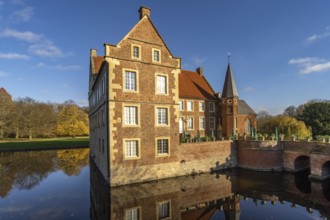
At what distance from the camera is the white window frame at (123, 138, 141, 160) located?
16.2 meters

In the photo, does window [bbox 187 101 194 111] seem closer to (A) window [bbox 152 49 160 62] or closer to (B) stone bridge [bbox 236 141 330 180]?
(B) stone bridge [bbox 236 141 330 180]

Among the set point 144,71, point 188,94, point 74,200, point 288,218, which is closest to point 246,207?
point 288,218

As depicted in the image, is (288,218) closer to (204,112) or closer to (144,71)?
(144,71)

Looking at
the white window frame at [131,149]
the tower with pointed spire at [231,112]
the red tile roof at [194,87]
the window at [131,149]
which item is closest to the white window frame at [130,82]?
the white window frame at [131,149]

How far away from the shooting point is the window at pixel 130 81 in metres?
16.7

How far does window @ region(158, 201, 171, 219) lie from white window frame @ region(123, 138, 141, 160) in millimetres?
4724

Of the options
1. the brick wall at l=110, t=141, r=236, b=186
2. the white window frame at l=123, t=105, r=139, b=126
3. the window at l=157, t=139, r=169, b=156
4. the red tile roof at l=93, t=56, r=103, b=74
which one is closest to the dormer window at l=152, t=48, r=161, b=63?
the white window frame at l=123, t=105, r=139, b=126

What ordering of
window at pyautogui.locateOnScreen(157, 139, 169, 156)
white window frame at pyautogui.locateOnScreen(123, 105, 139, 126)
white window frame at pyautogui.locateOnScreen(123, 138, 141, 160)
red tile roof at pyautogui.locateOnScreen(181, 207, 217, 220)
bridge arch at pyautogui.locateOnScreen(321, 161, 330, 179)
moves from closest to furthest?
red tile roof at pyautogui.locateOnScreen(181, 207, 217, 220) < white window frame at pyautogui.locateOnScreen(123, 138, 141, 160) < white window frame at pyautogui.locateOnScreen(123, 105, 139, 126) < window at pyautogui.locateOnScreen(157, 139, 169, 156) < bridge arch at pyautogui.locateOnScreen(321, 161, 330, 179)

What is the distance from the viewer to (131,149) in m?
16.6

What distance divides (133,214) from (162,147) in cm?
747

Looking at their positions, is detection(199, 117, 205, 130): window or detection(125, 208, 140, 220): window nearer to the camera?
detection(125, 208, 140, 220): window

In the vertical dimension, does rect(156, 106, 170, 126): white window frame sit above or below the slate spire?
below

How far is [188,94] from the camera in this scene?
2980 cm

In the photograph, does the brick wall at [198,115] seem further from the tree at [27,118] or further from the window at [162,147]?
the tree at [27,118]
